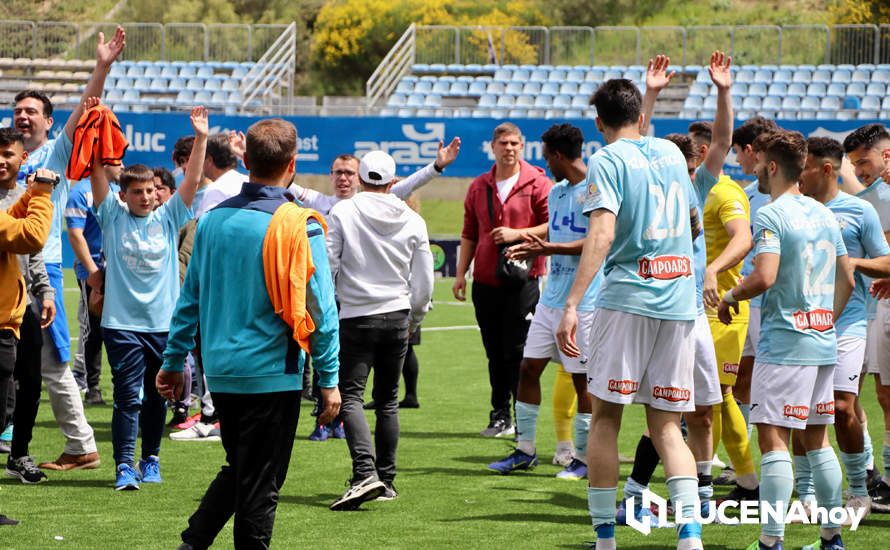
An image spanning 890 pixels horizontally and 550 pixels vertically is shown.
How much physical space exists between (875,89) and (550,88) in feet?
24.2

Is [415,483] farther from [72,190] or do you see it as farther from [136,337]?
[72,190]

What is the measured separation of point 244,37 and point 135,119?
9179mm

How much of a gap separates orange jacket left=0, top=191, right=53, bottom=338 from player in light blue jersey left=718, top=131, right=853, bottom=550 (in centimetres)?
317

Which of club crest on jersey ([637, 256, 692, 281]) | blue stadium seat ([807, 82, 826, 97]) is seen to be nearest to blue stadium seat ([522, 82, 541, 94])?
blue stadium seat ([807, 82, 826, 97])

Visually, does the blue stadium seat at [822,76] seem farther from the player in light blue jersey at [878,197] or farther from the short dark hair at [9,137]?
the short dark hair at [9,137]

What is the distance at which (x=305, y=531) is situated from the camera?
618 cm

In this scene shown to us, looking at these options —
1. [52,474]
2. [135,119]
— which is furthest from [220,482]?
[135,119]

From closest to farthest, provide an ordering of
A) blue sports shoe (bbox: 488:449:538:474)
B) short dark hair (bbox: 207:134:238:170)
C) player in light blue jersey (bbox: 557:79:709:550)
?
1. player in light blue jersey (bbox: 557:79:709:550)
2. blue sports shoe (bbox: 488:449:538:474)
3. short dark hair (bbox: 207:134:238:170)

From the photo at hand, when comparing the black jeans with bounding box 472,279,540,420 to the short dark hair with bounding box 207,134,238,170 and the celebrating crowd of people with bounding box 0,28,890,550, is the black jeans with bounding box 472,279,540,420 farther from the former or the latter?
the short dark hair with bounding box 207,134,238,170

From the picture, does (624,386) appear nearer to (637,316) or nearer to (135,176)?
(637,316)

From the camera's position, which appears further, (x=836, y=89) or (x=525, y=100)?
(x=525, y=100)

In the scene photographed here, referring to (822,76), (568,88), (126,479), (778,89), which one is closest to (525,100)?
(568,88)

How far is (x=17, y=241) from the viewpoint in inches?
231

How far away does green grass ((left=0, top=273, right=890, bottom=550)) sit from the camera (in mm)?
6012
